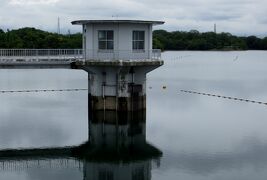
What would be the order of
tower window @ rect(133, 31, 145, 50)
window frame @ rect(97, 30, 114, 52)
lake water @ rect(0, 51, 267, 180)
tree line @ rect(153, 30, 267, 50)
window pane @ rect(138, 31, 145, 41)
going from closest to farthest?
lake water @ rect(0, 51, 267, 180) → window frame @ rect(97, 30, 114, 52) → tower window @ rect(133, 31, 145, 50) → window pane @ rect(138, 31, 145, 41) → tree line @ rect(153, 30, 267, 50)

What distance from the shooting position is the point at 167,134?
1367 inches

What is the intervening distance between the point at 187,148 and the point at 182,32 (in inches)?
6088

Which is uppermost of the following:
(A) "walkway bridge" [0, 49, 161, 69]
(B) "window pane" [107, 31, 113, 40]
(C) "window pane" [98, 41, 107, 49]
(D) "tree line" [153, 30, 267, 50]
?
(D) "tree line" [153, 30, 267, 50]

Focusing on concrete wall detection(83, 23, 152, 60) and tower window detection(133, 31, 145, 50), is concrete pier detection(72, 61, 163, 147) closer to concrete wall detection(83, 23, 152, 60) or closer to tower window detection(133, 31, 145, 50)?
concrete wall detection(83, 23, 152, 60)

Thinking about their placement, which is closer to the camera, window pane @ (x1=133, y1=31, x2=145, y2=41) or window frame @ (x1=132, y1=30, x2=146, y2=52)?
window frame @ (x1=132, y1=30, x2=146, y2=52)

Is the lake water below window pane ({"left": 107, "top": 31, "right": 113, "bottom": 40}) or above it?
below

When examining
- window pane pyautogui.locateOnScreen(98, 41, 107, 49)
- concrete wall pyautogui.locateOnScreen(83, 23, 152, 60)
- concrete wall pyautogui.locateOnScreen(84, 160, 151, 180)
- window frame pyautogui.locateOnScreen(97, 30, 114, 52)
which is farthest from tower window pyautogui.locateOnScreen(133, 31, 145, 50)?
concrete wall pyautogui.locateOnScreen(84, 160, 151, 180)

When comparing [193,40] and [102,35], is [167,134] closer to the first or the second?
[102,35]

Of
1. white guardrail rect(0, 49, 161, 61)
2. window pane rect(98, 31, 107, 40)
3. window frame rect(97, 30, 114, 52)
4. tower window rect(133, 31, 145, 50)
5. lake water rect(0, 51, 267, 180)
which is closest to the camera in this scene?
lake water rect(0, 51, 267, 180)

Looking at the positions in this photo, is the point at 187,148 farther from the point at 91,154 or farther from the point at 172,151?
the point at 91,154

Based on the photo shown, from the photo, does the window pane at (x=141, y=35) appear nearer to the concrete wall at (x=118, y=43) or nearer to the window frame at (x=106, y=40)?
the concrete wall at (x=118, y=43)

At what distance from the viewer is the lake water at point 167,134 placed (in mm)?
26094

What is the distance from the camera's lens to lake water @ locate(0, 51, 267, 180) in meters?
26.1

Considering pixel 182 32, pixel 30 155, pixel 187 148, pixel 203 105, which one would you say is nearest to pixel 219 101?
pixel 203 105
